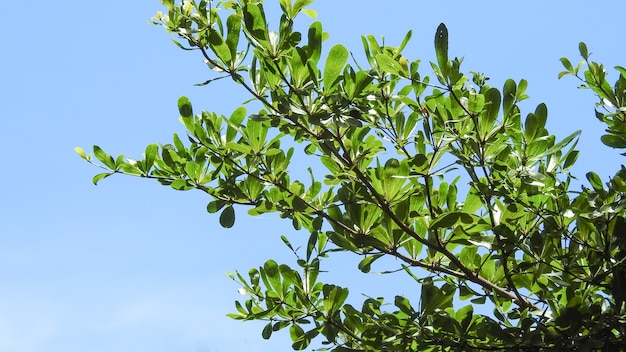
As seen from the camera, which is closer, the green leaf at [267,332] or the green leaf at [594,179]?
the green leaf at [594,179]

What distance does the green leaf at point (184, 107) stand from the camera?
254cm

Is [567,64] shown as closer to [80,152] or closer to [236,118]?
[236,118]

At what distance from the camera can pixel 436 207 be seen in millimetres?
2736

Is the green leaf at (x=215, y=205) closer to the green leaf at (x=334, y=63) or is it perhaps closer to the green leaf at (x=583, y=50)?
the green leaf at (x=334, y=63)

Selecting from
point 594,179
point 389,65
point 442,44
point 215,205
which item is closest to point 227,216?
point 215,205

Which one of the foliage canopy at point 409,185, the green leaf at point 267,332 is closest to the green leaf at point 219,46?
the foliage canopy at point 409,185

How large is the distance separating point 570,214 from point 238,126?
1147mm

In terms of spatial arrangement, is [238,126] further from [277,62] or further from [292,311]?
[292,311]

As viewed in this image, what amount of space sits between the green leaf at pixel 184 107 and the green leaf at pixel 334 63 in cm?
52

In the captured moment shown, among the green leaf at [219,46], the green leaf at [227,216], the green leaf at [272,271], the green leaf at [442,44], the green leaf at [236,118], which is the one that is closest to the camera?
the green leaf at [442,44]

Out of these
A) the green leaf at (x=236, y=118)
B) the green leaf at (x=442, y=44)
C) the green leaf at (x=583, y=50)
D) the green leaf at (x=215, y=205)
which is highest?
the green leaf at (x=583, y=50)

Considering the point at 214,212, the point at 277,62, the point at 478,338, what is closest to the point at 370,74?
the point at 277,62

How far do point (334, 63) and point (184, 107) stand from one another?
0.59 meters

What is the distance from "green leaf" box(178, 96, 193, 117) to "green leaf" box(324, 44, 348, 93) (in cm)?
52
